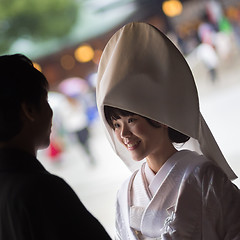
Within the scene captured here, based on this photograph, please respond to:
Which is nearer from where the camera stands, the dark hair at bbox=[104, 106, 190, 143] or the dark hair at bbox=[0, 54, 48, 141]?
the dark hair at bbox=[0, 54, 48, 141]

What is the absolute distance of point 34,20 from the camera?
7.88 metres

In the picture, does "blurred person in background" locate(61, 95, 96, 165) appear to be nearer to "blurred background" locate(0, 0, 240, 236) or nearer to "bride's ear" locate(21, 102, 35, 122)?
"blurred background" locate(0, 0, 240, 236)

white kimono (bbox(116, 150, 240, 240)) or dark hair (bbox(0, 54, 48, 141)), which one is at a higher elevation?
dark hair (bbox(0, 54, 48, 141))

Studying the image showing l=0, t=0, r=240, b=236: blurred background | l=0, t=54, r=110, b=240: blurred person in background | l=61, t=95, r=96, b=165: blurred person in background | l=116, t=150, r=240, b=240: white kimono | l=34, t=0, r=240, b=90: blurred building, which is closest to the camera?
l=0, t=54, r=110, b=240: blurred person in background

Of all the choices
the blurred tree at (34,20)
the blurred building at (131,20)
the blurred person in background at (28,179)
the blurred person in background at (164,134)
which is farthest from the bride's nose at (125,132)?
the blurred tree at (34,20)

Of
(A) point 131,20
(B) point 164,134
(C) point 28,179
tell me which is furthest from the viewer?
(A) point 131,20

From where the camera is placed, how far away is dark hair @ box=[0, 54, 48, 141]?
0.81 metres

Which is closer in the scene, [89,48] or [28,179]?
[28,179]

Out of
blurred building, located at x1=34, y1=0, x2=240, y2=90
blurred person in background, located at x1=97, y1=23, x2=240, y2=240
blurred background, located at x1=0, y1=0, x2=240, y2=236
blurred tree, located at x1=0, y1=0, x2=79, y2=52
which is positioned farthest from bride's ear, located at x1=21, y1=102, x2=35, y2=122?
blurred tree, located at x1=0, y1=0, x2=79, y2=52

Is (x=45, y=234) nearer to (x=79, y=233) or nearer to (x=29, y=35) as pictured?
(x=79, y=233)

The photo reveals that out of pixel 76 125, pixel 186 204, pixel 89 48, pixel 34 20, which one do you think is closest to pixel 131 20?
pixel 89 48

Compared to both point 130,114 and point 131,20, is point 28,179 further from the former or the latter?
point 131,20

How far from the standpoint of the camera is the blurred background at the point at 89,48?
6.71 metres

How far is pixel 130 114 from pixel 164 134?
12 cm
